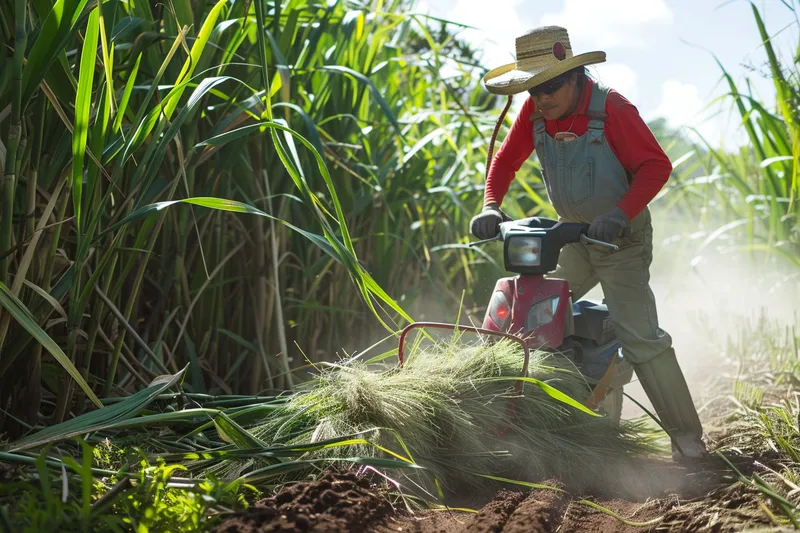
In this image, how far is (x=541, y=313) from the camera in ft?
8.14

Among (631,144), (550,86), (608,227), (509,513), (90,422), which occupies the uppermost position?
(550,86)

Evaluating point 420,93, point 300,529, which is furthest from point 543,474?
point 420,93

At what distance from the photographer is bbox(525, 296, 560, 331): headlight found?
2477 mm

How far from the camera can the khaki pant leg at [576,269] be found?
2809mm

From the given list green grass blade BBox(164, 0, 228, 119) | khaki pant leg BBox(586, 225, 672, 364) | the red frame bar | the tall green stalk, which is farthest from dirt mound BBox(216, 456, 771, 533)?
green grass blade BBox(164, 0, 228, 119)

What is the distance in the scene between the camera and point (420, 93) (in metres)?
4.09

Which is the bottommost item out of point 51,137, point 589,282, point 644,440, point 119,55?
point 644,440

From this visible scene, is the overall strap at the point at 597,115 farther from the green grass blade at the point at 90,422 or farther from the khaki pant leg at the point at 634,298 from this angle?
the green grass blade at the point at 90,422

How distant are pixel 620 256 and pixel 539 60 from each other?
2.21 ft

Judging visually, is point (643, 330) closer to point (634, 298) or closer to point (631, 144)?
point (634, 298)

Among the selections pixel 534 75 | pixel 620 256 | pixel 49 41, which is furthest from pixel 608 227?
pixel 49 41

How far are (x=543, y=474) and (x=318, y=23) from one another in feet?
6.00

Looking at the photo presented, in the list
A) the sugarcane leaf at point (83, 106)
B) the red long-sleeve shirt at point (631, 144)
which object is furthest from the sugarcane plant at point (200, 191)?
the red long-sleeve shirt at point (631, 144)

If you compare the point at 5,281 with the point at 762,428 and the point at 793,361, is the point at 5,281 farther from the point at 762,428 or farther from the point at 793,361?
the point at 793,361
